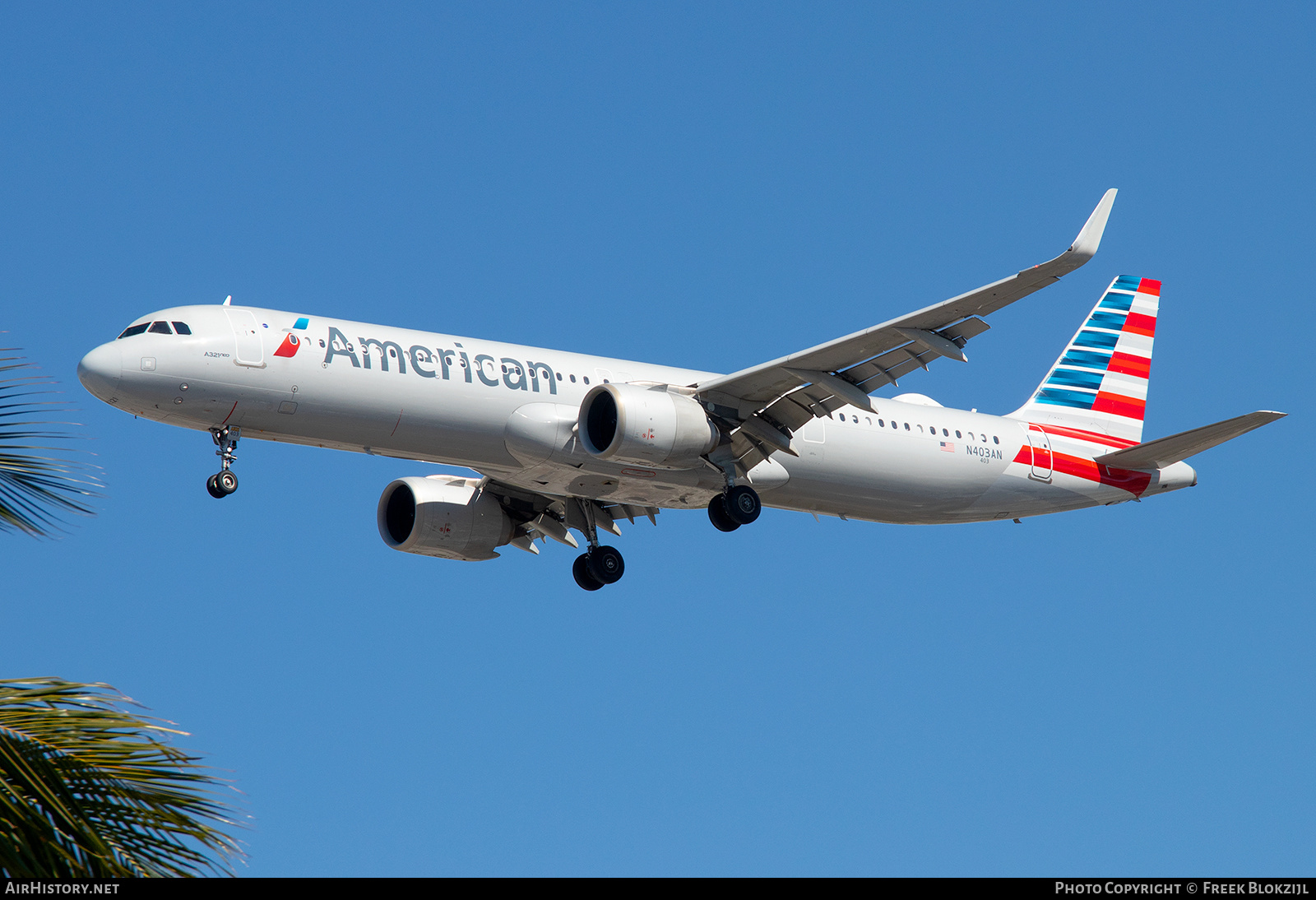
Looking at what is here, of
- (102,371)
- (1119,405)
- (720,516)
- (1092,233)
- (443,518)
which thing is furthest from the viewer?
(1119,405)

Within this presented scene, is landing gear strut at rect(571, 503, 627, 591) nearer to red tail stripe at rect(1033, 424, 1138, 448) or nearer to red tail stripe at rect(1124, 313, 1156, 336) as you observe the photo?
red tail stripe at rect(1033, 424, 1138, 448)

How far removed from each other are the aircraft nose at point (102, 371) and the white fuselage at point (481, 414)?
0.08 feet

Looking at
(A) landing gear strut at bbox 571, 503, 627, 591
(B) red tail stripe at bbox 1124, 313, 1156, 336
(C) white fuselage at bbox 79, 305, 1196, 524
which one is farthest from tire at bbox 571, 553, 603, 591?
(B) red tail stripe at bbox 1124, 313, 1156, 336

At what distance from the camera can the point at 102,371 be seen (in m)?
26.3

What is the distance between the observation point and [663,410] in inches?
1135

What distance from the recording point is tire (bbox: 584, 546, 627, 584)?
3422 cm

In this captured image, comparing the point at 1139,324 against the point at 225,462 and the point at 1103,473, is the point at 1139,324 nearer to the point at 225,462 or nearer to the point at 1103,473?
the point at 1103,473

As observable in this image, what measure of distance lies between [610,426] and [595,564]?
636cm

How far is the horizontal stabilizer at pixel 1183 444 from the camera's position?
29859 mm

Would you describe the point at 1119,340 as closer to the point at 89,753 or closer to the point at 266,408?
the point at 266,408

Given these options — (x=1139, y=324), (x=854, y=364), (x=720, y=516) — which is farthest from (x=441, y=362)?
(x=1139, y=324)

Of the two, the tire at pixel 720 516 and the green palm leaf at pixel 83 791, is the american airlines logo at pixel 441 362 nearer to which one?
the tire at pixel 720 516
